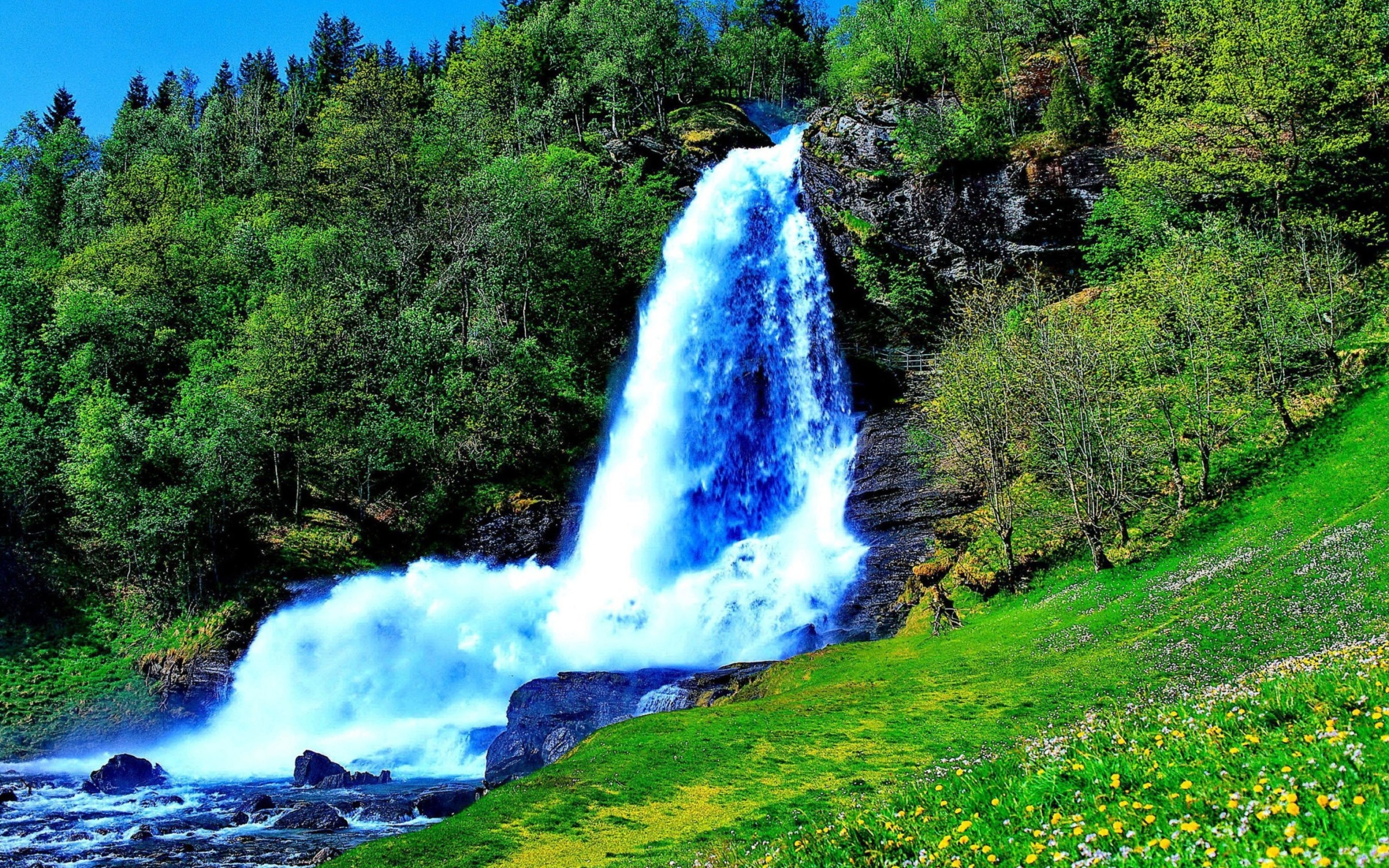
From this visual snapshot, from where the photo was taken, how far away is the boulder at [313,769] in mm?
26562

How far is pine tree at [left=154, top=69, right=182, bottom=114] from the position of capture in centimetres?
9200

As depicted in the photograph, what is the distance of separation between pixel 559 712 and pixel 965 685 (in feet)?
44.0

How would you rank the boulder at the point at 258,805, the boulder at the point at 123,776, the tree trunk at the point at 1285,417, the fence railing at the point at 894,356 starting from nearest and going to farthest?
1. the boulder at the point at 258,805
2. the boulder at the point at 123,776
3. the tree trunk at the point at 1285,417
4. the fence railing at the point at 894,356

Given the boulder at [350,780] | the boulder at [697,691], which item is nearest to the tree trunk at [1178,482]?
the boulder at [697,691]

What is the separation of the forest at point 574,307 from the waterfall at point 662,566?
3.14 m

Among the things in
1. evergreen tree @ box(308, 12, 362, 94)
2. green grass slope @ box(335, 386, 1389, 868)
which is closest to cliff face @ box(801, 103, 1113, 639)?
green grass slope @ box(335, 386, 1389, 868)

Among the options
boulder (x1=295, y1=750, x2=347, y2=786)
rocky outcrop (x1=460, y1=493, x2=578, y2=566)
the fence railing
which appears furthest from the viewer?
the fence railing

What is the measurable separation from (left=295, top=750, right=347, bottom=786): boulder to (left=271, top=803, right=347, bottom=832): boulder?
196 inches

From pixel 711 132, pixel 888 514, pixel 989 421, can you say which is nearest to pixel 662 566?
pixel 888 514

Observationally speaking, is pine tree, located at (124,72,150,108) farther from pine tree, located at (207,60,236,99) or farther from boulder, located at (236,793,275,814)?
boulder, located at (236,793,275,814)

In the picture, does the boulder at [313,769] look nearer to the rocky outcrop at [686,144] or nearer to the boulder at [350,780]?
the boulder at [350,780]

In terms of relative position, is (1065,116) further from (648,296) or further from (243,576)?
(243,576)

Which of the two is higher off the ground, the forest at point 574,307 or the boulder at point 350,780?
the forest at point 574,307

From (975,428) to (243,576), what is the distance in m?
34.3
